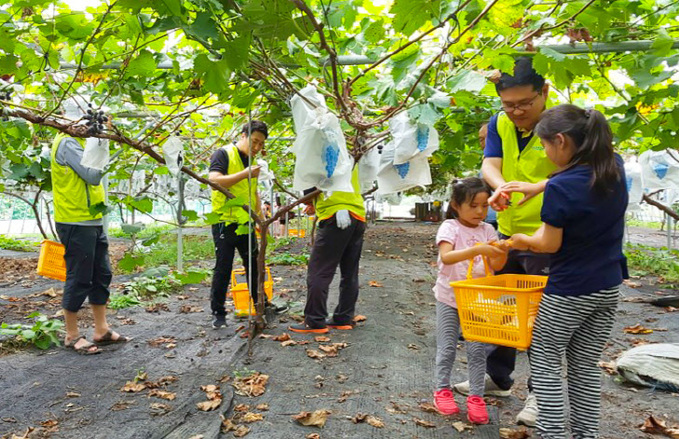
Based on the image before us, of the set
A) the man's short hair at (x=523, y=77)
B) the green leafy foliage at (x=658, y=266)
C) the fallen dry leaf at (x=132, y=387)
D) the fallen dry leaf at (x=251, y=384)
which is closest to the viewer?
the man's short hair at (x=523, y=77)

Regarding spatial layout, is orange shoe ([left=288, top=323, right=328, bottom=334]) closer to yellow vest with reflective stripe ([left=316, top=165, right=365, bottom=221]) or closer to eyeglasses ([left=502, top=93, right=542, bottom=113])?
yellow vest with reflective stripe ([left=316, top=165, right=365, bottom=221])

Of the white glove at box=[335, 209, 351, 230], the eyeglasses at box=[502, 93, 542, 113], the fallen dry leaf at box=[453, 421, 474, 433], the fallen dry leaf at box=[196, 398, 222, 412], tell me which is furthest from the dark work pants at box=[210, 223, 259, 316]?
the eyeglasses at box=[502, 93, 542, 113]

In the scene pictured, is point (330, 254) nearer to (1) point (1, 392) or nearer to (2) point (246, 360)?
(2) point (246, 360)

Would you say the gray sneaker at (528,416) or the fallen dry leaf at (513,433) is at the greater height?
the gray sneaker at (528,416)

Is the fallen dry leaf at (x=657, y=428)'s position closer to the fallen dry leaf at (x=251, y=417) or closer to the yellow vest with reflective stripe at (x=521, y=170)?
the yellow vest with reflective stripe at (x=521, y=170)

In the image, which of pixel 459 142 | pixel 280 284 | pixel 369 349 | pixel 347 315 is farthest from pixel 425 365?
pixel 280 284

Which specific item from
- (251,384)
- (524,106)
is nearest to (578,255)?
(524,106)

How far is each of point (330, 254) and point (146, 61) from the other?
2.10 meters

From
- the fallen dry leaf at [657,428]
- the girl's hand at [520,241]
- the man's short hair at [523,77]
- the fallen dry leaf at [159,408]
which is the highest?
the man's short hair at [523,77]

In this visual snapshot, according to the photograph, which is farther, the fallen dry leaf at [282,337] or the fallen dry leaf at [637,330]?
the fallen dry leaf at [637,330]

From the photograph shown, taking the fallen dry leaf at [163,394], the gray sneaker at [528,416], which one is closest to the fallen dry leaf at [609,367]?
the gray sneaker at [528,416]

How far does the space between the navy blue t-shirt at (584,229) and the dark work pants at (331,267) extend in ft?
7.59

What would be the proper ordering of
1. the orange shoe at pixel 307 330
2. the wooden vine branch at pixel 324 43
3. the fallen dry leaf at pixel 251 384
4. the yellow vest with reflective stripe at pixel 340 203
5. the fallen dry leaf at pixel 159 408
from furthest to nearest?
the orange shoe at pixel 307 330
the yellow vest with reflective stripe at pixel 340 203
the fallen dry leaf at pixel 251 384
the fallen dry leaf at pixel 159 408
the wooden vine branch at pixel 324 43

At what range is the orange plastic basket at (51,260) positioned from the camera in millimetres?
3977
